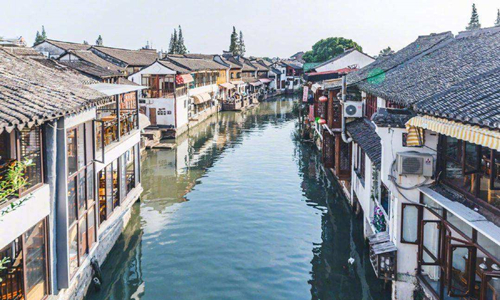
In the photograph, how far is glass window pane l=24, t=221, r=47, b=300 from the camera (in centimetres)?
977

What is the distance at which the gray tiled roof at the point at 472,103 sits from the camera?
24.9 feet

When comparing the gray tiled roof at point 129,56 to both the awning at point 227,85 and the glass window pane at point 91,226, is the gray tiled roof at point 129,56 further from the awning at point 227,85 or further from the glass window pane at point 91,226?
the glass window pane at point 91,226

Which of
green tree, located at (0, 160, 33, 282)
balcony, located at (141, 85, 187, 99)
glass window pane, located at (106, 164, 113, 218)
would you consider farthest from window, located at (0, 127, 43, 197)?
balcony, located at (141, 85, 187, 99)

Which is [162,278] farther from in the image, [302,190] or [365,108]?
[302,190]

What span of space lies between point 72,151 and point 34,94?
88.0 inches

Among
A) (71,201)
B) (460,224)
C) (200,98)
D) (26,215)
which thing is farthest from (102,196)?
(200,98)

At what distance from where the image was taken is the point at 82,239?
41.3 feet

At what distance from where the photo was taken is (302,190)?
26.3 meters

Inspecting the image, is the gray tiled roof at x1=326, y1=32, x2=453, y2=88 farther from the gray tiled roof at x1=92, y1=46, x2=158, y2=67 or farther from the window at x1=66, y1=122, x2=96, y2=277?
the gray tiled roof at x1=92, y1=46, x2=158, y2=67

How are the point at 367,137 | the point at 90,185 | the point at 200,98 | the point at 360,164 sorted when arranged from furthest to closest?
the point at 200,98 < the point at 360,164 < the point at 367,137 < the point at 90,185

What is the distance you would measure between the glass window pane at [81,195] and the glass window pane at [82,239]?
257 millimetres

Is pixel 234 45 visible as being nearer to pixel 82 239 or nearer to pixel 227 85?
pixel 227 85

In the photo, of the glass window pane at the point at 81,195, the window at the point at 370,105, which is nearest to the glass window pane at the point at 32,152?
the glass window pane at the point at 81,195

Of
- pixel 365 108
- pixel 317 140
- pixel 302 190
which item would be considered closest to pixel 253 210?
pixel 302 190
